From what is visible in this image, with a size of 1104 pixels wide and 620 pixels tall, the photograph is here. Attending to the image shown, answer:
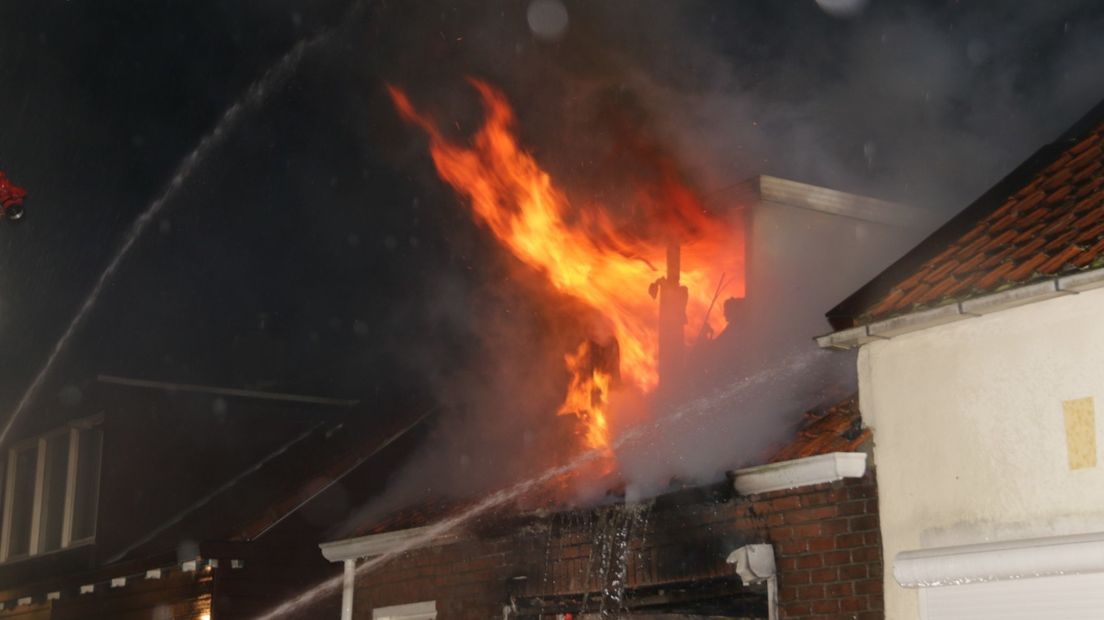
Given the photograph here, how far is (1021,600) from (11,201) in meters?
10.1

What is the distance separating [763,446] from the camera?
9.12 m

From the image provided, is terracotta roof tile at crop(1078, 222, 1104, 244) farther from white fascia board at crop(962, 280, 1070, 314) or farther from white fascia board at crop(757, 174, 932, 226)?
white fascia board at crop(757, 174, 932, 226)

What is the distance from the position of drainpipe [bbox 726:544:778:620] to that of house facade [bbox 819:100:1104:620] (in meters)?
0.97

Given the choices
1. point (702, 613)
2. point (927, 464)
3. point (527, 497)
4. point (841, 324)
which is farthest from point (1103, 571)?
point (527, 497)

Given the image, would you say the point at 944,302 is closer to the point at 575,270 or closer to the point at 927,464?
the point at 927,464

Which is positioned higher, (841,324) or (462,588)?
(841,324)

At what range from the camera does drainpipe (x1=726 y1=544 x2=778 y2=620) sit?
850 cm

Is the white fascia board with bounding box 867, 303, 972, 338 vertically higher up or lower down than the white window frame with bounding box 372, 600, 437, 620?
higher up

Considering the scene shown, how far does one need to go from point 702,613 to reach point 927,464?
90.1 inches

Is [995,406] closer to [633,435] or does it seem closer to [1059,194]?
[1059,194]

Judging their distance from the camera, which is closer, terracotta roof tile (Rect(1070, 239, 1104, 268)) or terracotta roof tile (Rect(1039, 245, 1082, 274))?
terracotta roof tile (Rect(1070, 239, 1104, 268))

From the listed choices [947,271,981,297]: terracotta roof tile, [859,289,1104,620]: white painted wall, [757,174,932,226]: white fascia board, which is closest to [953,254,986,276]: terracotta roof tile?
[947,271,981,297]: terracotta roof tile

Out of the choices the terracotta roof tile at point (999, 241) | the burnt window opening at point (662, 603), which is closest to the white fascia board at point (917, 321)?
the terracotta roof tile at point (999, 241)

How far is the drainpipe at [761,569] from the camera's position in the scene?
27.9ft
